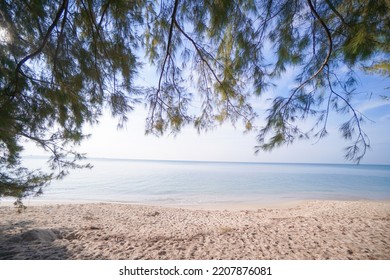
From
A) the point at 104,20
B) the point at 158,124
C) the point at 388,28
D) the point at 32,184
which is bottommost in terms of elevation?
the point at 32,184

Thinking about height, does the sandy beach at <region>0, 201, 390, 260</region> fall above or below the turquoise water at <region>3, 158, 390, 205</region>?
above

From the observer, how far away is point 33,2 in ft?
4.73

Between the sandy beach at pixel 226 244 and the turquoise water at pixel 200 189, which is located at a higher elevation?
the sandy beach at pixel 226 244

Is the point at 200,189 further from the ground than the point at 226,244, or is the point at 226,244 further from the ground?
the point at 226,244

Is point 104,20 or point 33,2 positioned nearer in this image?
point 33,2

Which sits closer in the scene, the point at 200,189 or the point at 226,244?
the point at 226,244

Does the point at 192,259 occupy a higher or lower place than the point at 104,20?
lower

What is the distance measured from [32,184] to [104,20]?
6.92ft

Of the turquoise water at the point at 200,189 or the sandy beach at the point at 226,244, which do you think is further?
the turquoise water at the point at 200,189

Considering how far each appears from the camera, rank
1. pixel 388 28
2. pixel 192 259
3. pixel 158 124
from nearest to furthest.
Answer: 1. pixel 388 28
2. pixel 158 124
3. pixel 192 259

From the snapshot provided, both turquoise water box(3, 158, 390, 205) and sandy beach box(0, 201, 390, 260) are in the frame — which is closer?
sandy beach box(0, 201, 390, 260)
